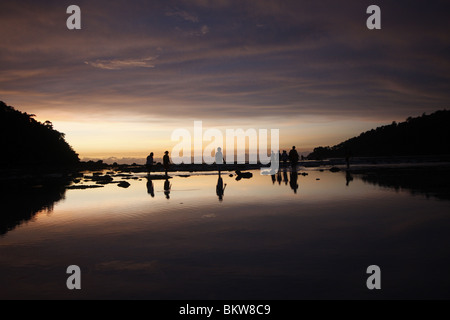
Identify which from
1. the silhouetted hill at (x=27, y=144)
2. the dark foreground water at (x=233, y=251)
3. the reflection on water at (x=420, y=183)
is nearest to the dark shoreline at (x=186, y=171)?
the reflection on water at (x=420, y=183)

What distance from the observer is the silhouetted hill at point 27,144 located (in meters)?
65.2

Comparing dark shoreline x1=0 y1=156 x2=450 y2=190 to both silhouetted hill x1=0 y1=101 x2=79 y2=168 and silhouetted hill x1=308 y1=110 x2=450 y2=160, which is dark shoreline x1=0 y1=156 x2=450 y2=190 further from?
silhouetted hill x1=308 y1=110 x2=450 y2=160

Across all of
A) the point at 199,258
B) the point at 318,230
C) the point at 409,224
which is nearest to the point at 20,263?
the point at 199,258

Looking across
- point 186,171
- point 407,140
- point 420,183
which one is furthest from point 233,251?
point 407,140

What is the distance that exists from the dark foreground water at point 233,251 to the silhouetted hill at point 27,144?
62.9 metres

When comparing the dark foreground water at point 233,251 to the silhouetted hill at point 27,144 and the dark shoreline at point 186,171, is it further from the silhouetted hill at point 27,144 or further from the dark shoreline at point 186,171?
the silhouetted hill at point 27,144

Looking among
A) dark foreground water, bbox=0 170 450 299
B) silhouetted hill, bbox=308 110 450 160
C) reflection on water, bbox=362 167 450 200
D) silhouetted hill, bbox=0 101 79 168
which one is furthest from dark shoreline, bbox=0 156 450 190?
silhouetted hill, bbox=308 110 450 160

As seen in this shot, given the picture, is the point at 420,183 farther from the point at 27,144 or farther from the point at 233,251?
the point at 27,144

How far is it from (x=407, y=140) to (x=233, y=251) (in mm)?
161653

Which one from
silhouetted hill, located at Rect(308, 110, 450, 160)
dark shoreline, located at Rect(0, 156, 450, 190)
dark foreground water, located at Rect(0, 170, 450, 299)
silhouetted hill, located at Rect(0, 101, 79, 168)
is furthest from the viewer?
silhouetted hill, located at Rect(308, 110, 450, 160)

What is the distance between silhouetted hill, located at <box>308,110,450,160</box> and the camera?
132 meters

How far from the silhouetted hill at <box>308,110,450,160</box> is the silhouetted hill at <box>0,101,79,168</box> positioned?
9004cm
